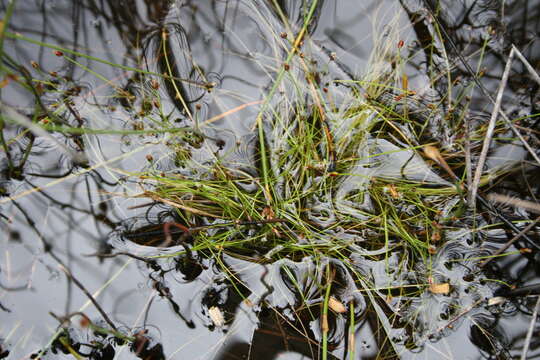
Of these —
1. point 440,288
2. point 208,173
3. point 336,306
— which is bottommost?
point 440,288

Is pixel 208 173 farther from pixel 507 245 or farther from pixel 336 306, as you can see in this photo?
pixel 507 245

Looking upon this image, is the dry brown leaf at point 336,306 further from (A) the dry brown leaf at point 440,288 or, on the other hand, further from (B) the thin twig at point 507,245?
(B) the thin twig at point 507,245

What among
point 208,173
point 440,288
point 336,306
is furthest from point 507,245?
point 208,173

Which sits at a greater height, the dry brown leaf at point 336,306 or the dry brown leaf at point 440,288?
the dry brown leaf at point 336,306

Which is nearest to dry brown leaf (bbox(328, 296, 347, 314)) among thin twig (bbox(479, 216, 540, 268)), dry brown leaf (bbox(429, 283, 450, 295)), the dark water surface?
the dark water surface

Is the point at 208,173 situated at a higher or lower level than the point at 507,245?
higher

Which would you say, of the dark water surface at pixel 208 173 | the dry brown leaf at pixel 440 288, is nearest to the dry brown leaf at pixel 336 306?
the dark water surface at pixel 208 173

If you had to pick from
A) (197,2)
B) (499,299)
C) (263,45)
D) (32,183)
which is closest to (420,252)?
(499,299)

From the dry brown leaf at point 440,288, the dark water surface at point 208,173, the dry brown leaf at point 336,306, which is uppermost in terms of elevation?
the dark water surface at point 208,173
